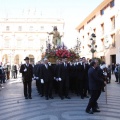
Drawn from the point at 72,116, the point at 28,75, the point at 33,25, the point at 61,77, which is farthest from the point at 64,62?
the point at 33,25

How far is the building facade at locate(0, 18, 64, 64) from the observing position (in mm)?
73000

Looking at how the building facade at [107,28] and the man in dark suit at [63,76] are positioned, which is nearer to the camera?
→ the man in dark suit at [63,76]

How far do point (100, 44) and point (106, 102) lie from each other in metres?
32.9

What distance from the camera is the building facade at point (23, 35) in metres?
73.0

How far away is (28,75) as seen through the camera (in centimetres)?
1182

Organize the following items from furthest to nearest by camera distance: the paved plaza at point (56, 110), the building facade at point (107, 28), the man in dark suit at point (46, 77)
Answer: the building facade at point (107, 28), the man in dark suit at point (46, 77), the paved plaza at point (56, 110)

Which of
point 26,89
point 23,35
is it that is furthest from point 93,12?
point 26,89

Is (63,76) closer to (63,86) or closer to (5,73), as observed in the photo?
(63,86)

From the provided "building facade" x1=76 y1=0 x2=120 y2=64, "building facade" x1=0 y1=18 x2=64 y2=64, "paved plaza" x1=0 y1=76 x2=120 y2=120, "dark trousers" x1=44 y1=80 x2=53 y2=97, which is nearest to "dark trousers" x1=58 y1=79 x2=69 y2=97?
"dark trousers" x1=44 y1=80 x2=53 y2=97

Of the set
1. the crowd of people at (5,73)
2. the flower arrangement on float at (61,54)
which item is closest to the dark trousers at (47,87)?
the flower arrangement on float at (61,54)

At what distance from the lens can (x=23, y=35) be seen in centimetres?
7412

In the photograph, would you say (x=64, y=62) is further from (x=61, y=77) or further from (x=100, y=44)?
(x=100, y=44)

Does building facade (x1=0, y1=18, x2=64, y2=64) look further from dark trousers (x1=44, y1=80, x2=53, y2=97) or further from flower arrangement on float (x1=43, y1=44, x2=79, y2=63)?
dark trousers (x1=44, y1=80, x2=53, y2=97)

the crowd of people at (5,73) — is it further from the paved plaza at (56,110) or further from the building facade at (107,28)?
the building facade at (107,28)
